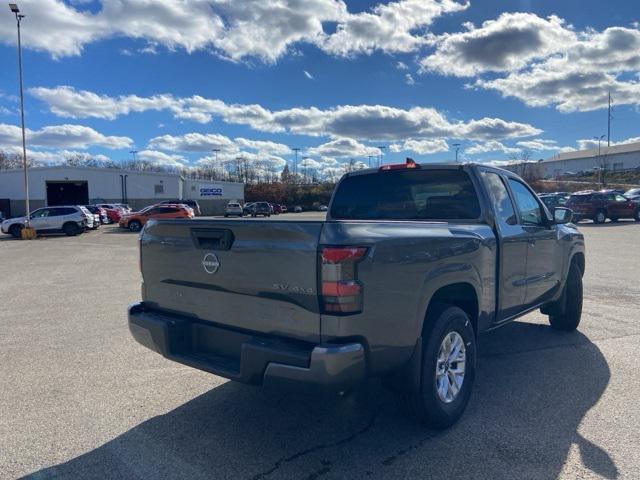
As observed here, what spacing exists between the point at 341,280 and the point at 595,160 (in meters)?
130

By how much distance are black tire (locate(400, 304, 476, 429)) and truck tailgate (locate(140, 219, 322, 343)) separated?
92cm

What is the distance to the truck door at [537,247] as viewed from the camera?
4891 mm

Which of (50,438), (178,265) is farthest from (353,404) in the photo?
(50,438)

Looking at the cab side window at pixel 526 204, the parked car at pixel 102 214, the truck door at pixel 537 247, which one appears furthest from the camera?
the parked car at pixel 102 214

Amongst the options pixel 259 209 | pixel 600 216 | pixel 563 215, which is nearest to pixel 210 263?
pixel 563 215

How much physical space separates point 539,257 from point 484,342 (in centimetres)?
127

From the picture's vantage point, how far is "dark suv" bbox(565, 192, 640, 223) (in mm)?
28422

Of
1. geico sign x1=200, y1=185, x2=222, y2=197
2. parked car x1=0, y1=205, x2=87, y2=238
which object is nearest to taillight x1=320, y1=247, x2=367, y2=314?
parked car x1=0, y1=205, x2=87, y2=238

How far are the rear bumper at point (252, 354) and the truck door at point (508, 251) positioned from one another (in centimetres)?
197

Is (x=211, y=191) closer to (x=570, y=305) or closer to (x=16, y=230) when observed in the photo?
(x=16, y=230)

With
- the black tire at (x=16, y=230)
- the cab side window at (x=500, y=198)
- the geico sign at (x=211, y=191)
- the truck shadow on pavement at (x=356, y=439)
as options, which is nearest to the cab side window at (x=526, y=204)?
the cab side window at (x=500, y=198)

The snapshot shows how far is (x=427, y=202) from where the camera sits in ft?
15.2

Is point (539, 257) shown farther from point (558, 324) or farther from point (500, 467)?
point (500, 467)

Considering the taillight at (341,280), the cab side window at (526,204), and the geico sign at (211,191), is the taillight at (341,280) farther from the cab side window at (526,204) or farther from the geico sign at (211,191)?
the geico sign at (211,191)
